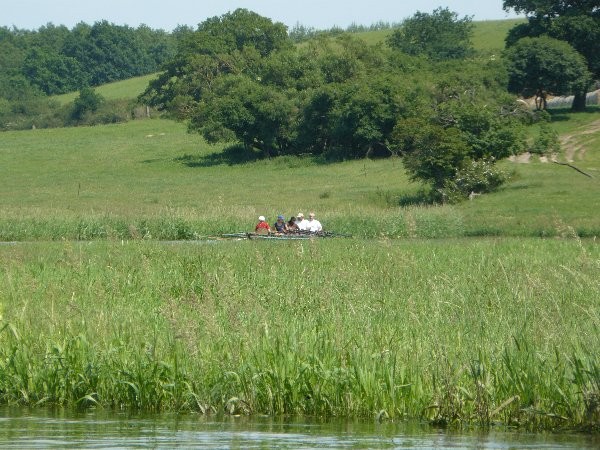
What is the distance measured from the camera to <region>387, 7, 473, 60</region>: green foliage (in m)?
99.1

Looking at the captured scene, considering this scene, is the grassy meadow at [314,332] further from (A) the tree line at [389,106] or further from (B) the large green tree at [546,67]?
(B) the large green tree at [546,67]

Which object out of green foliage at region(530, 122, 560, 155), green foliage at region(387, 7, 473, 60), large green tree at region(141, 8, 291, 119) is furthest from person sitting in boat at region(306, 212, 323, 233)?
green foliage at region(387, 7, 473, 60)

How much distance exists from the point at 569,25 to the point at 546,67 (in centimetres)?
721

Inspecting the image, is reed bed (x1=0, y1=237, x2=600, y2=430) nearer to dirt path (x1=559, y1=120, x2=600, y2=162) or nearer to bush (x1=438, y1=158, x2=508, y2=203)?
bush (x1=438, y1=158, x2=508, y2=203)

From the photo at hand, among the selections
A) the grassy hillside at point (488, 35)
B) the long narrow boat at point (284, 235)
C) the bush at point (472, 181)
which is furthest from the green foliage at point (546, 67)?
the long narrow boat at point (284, 235)

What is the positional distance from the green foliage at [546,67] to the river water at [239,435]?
6070 centimetres

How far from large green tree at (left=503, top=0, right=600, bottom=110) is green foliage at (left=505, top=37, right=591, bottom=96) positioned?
2.26 meters

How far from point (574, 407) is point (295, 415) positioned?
2446mm

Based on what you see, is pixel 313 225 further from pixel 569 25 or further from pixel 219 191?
pixel 569 25

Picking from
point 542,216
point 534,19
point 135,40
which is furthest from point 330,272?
point 135,40

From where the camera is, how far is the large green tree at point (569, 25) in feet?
242

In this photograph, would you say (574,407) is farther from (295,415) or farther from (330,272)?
(330,272)

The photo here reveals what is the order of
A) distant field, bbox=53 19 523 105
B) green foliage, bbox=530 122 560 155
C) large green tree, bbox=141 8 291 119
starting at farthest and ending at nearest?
distant field, bbox=53 19 523 105 < large green tree, bbox=141 8 291 119 < green foliage, bbox=530 122 560 155

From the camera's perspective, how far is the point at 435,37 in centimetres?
10169
